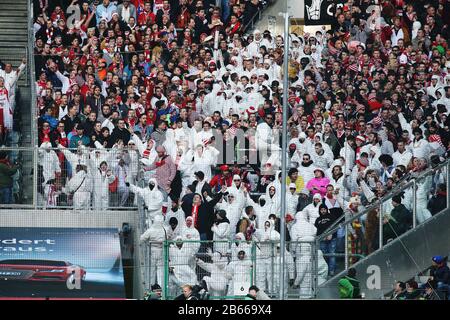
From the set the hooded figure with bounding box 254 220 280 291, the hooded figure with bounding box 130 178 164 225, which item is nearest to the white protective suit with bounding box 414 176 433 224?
the hooded figure with bounding box 254 220 280 291

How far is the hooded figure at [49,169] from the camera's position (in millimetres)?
25719

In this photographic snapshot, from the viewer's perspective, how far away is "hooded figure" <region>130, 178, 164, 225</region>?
2597 cm

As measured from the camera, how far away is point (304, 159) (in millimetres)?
27016

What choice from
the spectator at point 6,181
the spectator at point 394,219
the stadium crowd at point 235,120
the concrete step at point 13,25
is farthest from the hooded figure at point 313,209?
the concrete step at point 13,25

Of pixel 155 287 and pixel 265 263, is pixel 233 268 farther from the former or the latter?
pixel 155 287

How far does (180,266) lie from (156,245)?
2.14 ft

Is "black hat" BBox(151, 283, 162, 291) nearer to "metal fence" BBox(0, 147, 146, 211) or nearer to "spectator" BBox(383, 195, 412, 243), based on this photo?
"metal fence" BBox(0, 147, 146, 211)

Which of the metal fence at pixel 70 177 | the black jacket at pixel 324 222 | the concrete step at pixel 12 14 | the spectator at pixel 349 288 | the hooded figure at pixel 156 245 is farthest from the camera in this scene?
the concrete step at pixel 12 14

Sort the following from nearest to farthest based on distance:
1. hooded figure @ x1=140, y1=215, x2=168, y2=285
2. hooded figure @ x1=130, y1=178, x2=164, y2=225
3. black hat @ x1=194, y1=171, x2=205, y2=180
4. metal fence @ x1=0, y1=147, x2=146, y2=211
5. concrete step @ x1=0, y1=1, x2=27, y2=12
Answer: hooded figure @ x1=140, y1=215, x2=168, y2=285 < metal fence @ x1=0, y1=147, x2=146, y2=211 < hooded figure @ x1=130, y1=178, x2=164, y2=225 < black hat @ x1=194, y1=171, x2=205, y2=180 < concrete step @ x1=0, y1=1, x2=27, y2=12

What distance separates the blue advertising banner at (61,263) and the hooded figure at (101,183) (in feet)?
1.51

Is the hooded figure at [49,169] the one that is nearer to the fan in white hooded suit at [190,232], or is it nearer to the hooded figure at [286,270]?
the fan in white hooded suit at [190,232]

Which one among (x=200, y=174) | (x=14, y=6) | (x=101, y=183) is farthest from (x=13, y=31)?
(x=101, y=183)

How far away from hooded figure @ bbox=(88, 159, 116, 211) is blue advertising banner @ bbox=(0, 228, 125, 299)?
462 millimetres

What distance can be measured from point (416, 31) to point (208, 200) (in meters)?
8.32
